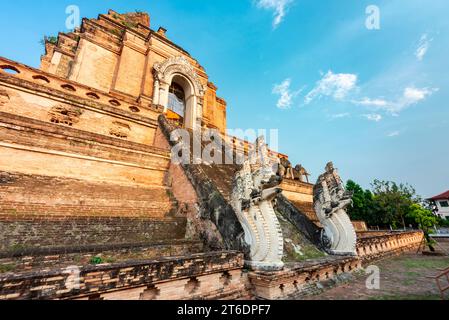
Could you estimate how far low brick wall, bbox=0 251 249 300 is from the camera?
7.88 ft

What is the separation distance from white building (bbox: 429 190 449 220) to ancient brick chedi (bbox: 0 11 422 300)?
132ft

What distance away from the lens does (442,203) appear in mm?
40219

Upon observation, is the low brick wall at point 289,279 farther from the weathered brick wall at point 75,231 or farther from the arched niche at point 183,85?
the arched niche at point 183,85

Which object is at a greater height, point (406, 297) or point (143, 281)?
point (143, 281)

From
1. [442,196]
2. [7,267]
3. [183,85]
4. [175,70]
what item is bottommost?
[7,267]

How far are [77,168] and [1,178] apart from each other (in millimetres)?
1754

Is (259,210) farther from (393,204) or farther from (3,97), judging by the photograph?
(393,204)

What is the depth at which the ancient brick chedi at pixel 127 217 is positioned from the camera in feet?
11.1

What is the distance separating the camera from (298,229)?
794 centimetres

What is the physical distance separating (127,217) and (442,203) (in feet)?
179

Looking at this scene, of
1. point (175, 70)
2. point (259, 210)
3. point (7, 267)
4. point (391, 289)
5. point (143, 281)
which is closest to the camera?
point (143, 281)

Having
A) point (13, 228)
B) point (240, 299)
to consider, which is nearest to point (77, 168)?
point (13, 228)

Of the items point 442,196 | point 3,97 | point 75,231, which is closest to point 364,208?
point 442,196

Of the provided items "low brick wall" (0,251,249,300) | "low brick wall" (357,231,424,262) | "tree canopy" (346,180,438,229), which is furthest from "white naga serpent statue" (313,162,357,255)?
"tree canopy" (346,180,438,229)
